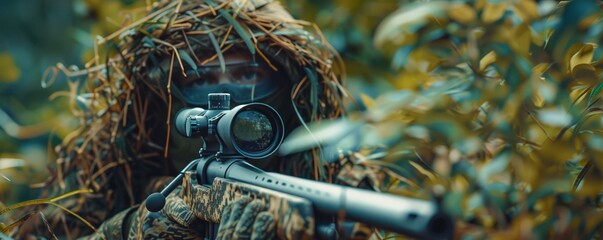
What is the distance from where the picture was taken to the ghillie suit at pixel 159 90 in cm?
173

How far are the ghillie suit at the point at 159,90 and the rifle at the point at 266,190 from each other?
0.28 m

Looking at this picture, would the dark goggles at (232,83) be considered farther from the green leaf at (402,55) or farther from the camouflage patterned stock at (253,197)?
the green leaf at (402,55)

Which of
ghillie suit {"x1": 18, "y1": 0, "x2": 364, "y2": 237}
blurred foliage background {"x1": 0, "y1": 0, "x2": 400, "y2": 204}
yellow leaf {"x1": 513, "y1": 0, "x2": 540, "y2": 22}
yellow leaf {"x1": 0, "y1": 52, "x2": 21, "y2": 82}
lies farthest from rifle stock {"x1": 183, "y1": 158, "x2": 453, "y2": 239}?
yellow leaf {"x1": 0, "y1": 52, "x2": 21, "y2": 82}

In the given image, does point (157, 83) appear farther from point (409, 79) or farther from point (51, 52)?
point (51, 52)

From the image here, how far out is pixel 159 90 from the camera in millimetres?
1802

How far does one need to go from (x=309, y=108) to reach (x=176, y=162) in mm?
398

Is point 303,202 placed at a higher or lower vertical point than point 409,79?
higher

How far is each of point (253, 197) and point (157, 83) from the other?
2.43 ft

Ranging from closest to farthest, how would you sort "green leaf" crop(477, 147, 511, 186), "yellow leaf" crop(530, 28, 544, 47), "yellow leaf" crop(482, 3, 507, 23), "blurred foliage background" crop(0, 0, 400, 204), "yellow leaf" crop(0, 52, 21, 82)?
"green leaf" crop(477, 147, 511, 186) < "yellow leaf" crop(482, 3, 507, 23) < "yellow leaf" crop(530, 28, 544, 47) < "blurred foliage background" crop(0, 0, 400, 204) < "yellow leaf" crop(0, 52, 21, 82)

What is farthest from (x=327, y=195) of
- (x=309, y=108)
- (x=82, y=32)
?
(x=82, y=32)

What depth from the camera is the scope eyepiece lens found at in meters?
1.31

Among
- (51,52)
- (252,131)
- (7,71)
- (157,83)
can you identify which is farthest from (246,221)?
(51,52)

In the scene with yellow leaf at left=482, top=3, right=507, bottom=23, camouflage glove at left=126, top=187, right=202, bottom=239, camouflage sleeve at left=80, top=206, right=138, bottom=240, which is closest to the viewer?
yellow leaf at left=482, top=3, right=507, bottom=23

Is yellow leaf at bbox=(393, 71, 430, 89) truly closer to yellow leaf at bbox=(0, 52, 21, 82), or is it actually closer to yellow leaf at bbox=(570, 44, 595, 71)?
yellow leaf at bbox=(570, 44, 595, 71)
